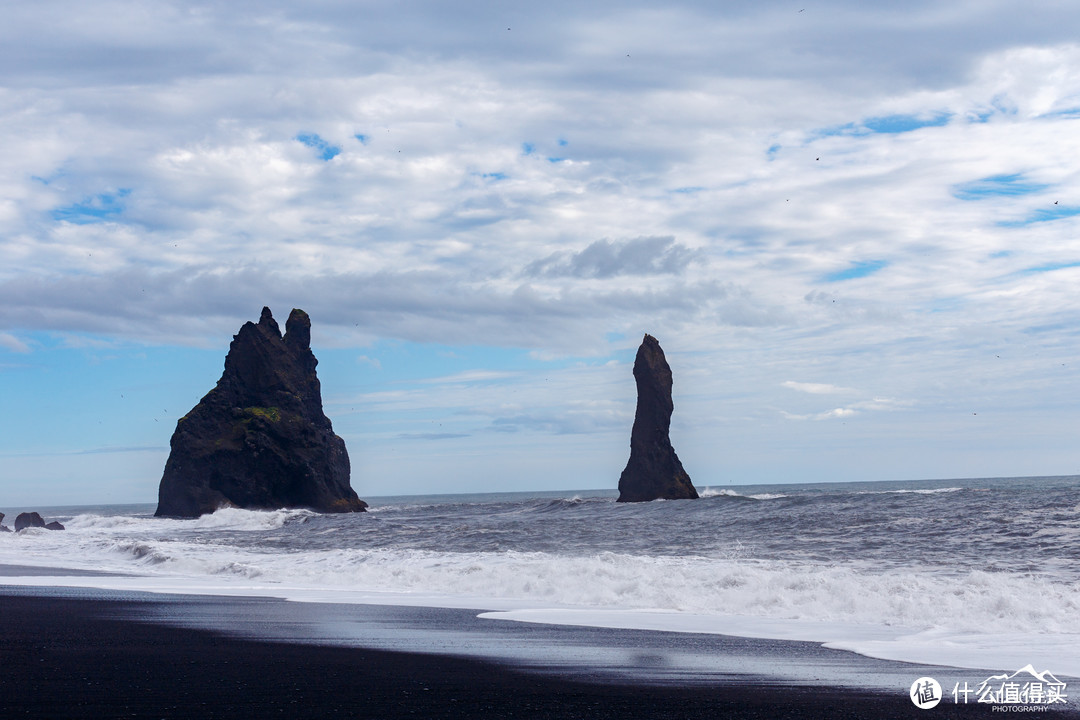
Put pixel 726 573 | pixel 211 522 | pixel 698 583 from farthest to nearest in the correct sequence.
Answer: pixel 211 522
pixel 726 573
pixel 698 583

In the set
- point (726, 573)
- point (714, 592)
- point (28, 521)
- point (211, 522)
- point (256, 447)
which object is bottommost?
point (211, 522)

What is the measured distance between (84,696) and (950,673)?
7738 millimetres

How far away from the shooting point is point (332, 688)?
7570 mm

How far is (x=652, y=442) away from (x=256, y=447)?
1248 inches

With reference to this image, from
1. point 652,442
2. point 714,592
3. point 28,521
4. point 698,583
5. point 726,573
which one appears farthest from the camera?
point 652,442

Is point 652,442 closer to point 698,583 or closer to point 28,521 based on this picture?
point 28,521

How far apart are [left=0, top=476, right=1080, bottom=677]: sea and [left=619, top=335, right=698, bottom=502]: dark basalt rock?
1360 inches

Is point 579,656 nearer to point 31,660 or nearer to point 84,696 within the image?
point 84,696

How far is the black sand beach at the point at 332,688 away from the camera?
22.1 ft

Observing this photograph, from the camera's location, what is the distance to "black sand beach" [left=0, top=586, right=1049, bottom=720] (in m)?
6.72

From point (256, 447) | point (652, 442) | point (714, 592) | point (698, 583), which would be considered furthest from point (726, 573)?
point (256, 447)

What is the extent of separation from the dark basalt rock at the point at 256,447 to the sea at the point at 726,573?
122 feet

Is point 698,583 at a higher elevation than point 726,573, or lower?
lower

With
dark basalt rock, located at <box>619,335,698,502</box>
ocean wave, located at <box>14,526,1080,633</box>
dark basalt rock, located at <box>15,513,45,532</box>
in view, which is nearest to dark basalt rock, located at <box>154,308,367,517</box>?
dark basalt rock, located at <box>15,513,45,532</box>
